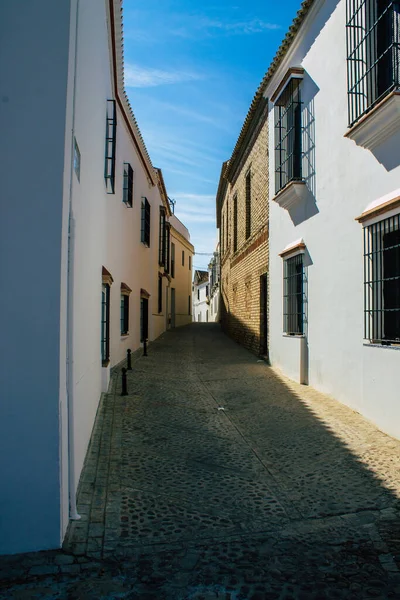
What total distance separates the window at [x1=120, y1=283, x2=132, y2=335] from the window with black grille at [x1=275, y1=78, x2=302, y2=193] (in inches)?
163

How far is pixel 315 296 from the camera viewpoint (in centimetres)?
778

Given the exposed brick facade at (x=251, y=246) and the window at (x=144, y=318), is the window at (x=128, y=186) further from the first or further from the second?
the window at (x=144, y=318)

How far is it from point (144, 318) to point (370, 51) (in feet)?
37.5

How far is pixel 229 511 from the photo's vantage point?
3465 mm

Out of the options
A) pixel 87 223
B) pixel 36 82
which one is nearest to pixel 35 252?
pixel 36 82

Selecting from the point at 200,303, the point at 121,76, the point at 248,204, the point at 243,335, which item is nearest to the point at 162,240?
the point at 248,204

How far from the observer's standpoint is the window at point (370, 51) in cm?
579

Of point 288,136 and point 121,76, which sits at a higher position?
point 121,76

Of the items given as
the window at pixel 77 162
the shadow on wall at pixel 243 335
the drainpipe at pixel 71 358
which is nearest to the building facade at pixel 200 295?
the shadow on wall at pixel 243 335

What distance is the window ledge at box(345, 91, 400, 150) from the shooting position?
500cm

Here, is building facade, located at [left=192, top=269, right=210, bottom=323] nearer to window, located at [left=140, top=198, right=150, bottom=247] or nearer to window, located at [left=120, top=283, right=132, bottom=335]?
window, located at [left=140, top=198, right=150, bottom=247]

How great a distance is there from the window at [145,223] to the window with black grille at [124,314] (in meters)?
3.21

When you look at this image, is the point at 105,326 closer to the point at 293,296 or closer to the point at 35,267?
the point at 293,296

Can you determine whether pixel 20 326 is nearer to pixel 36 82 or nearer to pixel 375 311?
pixel 36 82
